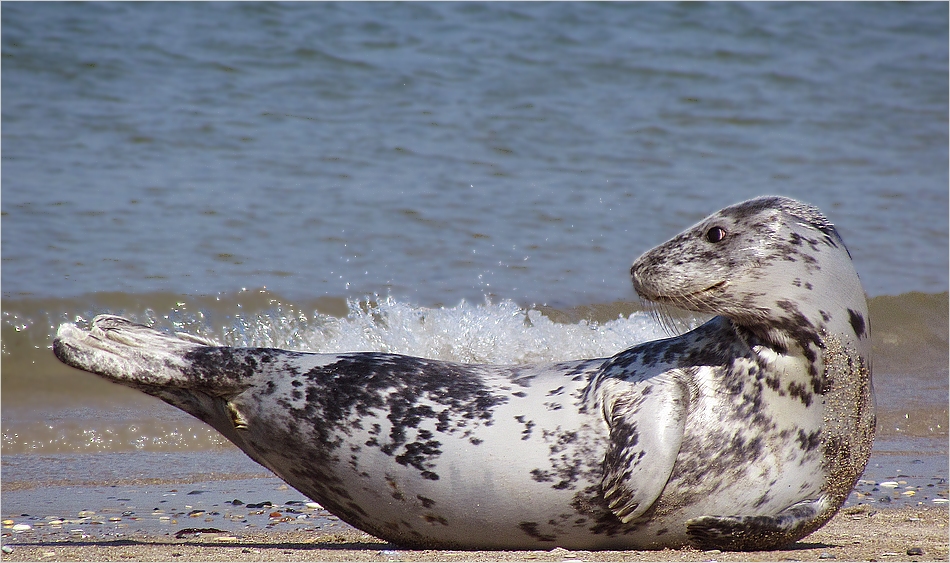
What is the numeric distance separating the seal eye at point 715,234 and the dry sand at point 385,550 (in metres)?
1.04

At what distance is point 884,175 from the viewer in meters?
11.9

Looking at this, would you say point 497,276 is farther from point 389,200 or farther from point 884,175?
point 884,175

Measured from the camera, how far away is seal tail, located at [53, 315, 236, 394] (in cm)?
375

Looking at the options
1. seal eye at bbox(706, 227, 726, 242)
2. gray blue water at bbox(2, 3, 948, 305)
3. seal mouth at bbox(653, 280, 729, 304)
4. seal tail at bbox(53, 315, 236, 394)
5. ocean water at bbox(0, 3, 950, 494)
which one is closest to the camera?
seal mouth at bbox(653, 280, 729, 304)

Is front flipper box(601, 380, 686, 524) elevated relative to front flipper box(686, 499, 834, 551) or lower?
elevated

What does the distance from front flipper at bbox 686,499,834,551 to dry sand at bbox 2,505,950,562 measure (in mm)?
41

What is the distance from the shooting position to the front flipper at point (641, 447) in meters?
3.20

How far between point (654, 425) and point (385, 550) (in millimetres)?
1061

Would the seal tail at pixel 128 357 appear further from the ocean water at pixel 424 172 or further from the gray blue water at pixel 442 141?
the gray blue water at pixel 442 141

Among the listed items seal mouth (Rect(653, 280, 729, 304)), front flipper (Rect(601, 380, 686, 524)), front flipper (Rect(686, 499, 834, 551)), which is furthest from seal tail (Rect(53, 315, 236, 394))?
front flipper (Rect(686, 499, 834, 551))

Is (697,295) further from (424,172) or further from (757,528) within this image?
(424,172)

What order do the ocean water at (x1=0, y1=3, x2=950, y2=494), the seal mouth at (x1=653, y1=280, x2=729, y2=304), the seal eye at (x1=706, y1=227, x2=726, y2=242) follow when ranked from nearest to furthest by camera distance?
the seal mouth at (x1=653, y1=280, x2=729, y2=304)
the seal eye at (x1=706, y1=227, x2=726, y2=242)
the ocean water at (x1=0, y1=3, x2=950, y2=494)

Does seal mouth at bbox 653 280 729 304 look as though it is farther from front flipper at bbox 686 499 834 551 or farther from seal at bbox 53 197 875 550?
front flipper at bbox 686 499 834 551

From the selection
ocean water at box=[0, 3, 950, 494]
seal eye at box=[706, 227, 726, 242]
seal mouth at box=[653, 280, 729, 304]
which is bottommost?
ocean water at box=[0, 3, 950, 494]
